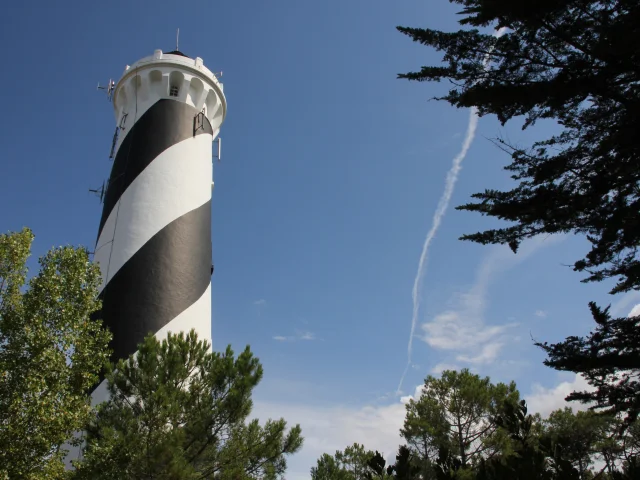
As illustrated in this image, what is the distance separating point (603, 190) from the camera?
17.8 ft

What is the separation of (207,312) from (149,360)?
4256mm

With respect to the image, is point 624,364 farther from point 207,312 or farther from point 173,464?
point 207,312

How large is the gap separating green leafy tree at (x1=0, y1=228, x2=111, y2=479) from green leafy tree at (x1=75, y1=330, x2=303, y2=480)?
790 millimetres

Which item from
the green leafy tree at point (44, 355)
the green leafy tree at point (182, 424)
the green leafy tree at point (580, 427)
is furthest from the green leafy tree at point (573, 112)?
the green leafy tree at point (580, 427)

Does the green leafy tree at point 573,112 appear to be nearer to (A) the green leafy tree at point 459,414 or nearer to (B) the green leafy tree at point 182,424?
(B) the green leafy tree at point 182,424

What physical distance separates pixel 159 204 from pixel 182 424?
6.51 m

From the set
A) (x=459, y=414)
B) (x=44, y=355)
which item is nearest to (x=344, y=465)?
(x=459, y=414)

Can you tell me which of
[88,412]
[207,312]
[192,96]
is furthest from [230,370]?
[192,96]

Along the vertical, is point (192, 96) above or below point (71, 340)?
above

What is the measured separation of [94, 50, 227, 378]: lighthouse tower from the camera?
11.6 meters

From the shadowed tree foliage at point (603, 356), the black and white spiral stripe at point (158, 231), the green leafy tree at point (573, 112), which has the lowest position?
the shadowed tree foliage at point (603, 356)

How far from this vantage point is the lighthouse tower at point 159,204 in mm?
11555

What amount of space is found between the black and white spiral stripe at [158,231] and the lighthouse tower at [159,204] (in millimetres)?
26

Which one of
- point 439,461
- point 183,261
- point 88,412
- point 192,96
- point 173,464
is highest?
point 192,96
